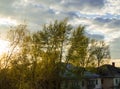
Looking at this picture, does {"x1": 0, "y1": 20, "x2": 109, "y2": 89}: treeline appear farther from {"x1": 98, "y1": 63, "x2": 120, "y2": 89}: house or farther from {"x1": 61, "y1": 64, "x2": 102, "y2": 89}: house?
{"x1": 98, "y1": 63, "x2": 120, "y2": 89}: house

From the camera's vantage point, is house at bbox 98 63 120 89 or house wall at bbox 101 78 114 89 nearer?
house at bbox 98 63 120 89

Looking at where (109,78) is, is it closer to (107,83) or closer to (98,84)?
(107,83)

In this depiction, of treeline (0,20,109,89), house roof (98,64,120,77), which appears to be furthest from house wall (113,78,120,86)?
treeline (0,20,109,89)

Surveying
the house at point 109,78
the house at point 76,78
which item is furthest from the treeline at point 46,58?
the house at point 109,78

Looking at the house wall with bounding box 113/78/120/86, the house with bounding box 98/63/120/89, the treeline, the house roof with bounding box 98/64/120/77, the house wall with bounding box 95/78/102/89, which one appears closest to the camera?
the treeline

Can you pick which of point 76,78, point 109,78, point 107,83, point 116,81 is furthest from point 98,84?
point 76,78

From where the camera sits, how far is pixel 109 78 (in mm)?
80812

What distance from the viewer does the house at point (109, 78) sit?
80062 millimetres

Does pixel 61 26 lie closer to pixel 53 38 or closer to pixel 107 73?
pixel 53 38

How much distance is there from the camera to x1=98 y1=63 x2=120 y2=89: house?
3152 inches

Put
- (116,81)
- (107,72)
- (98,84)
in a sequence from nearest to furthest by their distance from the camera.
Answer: (98,84)
(116,81)
(107,72)

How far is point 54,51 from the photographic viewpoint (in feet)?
166

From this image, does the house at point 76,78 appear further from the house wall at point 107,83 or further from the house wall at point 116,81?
the house wall at point 116,81

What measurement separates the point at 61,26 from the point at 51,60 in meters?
6.18
